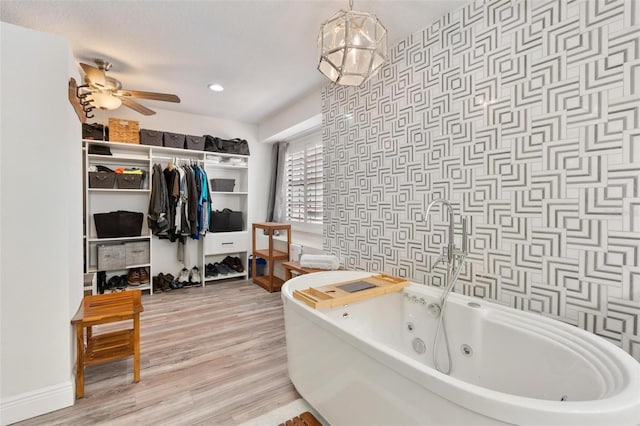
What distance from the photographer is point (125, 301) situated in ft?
A: 6.30

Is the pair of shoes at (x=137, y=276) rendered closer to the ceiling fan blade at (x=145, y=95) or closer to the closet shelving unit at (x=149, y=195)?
the closet shelving unit at (x=149, y=195)

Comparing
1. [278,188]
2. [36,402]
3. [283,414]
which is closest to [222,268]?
[278,188]

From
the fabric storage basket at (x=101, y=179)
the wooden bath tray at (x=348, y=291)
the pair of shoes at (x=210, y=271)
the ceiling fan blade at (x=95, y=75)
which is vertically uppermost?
the ceiling fan blade at (x=95, y=75)

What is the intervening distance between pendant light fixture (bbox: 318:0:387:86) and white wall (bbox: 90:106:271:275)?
2.99 m

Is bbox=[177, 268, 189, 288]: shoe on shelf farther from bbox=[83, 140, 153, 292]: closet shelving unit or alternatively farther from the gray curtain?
the gray curtain

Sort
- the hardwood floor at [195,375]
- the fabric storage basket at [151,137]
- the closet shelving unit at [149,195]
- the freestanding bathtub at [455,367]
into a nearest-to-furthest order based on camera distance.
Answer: the freestanding bathtub at [455,367] → the hardwood floor at [195,375] → the closet shelving unit at [149,195] → the fabric storage basket at [151,137]

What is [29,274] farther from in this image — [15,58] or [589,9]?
[589,9]

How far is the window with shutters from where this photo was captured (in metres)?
3.66

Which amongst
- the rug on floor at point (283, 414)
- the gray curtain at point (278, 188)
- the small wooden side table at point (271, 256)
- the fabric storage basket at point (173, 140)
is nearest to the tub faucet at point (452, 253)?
the rug on floor at point (283, 414)

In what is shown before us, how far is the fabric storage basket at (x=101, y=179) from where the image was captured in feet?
10.1

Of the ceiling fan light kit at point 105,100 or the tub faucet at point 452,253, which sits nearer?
the tub faucet at point 452,253

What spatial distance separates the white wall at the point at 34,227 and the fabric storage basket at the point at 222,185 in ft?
7.55

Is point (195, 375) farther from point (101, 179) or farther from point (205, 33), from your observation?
point (101, 179)

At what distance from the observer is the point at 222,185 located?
3.94m
